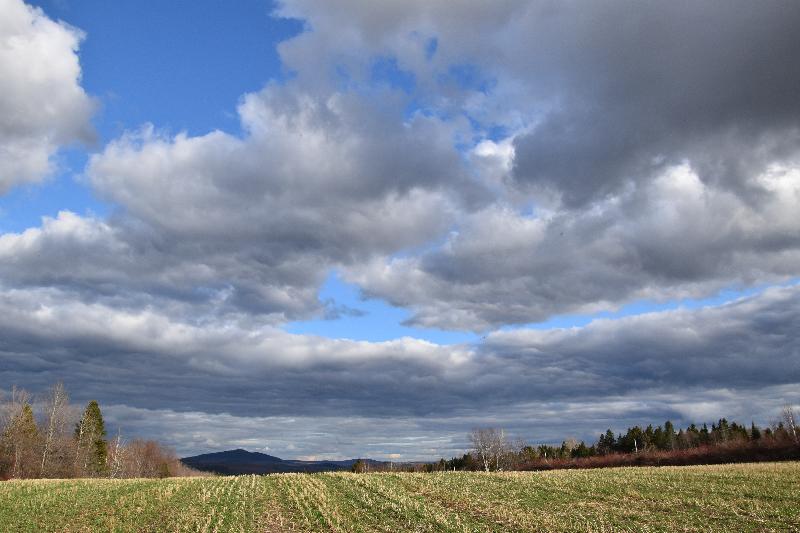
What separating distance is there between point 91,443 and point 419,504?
4222 inches

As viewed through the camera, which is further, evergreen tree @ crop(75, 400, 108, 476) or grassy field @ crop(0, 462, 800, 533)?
evergreen tree @ crop(75, 400, 108, 476)

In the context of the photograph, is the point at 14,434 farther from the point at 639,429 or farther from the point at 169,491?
the point at 639,429

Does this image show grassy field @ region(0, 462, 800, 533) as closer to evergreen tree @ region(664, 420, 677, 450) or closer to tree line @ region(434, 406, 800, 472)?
tree line @ region(434, 406, 800, 472)

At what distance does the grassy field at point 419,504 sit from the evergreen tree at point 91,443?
227ft

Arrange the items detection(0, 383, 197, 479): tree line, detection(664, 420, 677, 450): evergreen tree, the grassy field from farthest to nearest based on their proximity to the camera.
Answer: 1. detection(664, 420, 677, 450): evergreen tree
2. detection(0, 383, 197, 479): tree line
3. the grassy field

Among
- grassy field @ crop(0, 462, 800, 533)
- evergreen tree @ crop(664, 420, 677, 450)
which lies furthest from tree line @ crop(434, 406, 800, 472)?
grassy field @ crop(0, 462, 800, 533)

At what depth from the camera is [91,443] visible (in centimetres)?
12006

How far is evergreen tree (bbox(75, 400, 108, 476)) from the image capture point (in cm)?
11744

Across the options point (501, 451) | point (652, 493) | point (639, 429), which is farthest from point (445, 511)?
point (639, 429)

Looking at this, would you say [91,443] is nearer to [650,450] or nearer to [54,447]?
[54,447]

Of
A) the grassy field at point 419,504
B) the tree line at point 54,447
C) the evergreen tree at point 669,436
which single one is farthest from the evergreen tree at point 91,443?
the evergreen tree at point 669,436

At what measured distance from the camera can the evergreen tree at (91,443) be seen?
385ft

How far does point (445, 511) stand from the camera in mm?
34312

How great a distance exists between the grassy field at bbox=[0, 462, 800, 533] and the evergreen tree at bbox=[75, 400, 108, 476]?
6908 cm
